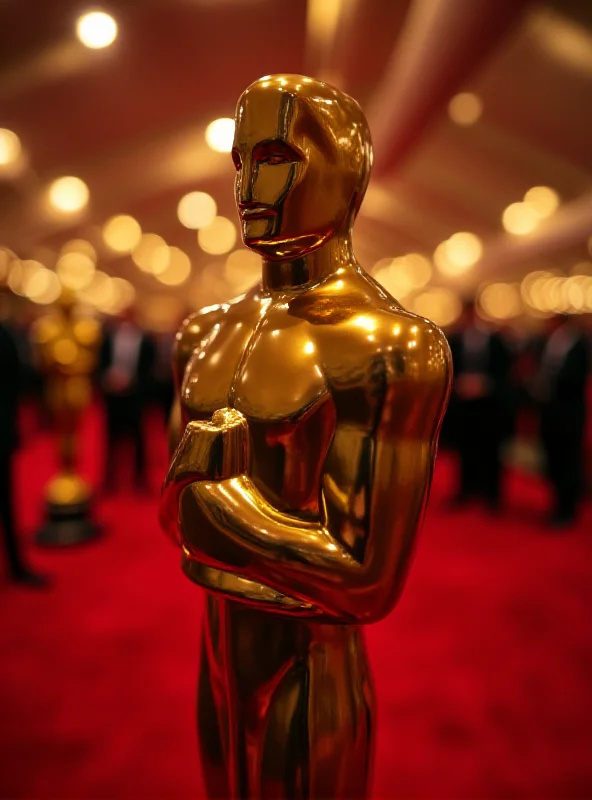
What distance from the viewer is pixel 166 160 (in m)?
8.30

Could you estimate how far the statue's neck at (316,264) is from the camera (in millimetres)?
1007

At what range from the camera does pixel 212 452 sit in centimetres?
89

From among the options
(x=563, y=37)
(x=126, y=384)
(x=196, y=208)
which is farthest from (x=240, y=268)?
(x=126, y=384)

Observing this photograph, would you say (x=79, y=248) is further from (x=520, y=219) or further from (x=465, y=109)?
(x=465, y=109)

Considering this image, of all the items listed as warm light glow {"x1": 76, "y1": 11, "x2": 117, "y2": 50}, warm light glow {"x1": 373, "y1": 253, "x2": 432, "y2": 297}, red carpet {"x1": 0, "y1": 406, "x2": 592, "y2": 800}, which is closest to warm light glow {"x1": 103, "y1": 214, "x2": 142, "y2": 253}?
warm light glow {"x1": 373, "y1": 253, "x2": 432, "y2": 297}

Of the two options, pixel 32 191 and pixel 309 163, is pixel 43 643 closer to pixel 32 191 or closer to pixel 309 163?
pixel 309 163

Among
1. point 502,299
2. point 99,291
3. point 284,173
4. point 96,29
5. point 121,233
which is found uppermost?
point 99,291

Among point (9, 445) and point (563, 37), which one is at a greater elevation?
point (563, 37)

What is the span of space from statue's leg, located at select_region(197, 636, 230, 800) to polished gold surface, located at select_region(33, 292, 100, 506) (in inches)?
120

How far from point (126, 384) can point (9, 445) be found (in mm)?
1931

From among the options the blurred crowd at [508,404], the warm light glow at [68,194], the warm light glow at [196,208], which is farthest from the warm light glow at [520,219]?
the warm light glow at [68,194]

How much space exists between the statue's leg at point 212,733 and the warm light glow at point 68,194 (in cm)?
861

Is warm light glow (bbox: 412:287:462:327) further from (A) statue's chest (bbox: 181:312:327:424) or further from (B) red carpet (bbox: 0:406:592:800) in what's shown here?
(A) statue's chest (bbox: 181:312:327:424)

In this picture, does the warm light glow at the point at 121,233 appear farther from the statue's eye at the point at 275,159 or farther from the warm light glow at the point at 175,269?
the statue's eye at the point at 275,159
